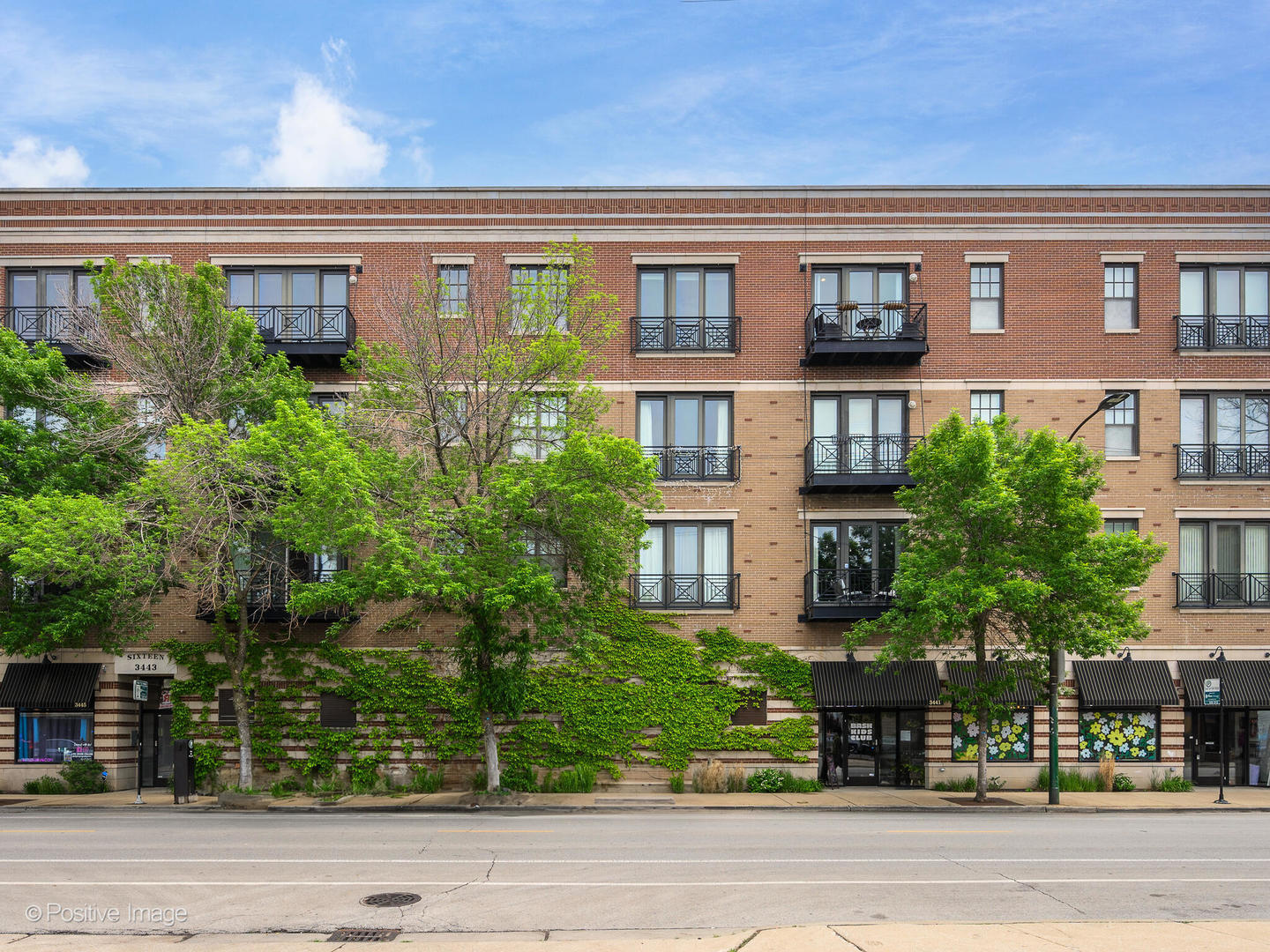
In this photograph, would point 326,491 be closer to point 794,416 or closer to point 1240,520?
point 794,416

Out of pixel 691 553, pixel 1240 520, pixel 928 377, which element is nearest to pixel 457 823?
pixel 691 553

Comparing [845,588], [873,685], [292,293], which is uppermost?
[292,293]

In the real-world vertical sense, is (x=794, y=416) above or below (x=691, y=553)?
above

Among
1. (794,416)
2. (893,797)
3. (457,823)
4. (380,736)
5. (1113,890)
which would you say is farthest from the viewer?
(794,416)

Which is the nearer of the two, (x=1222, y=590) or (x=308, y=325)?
(x=1222, y=590)

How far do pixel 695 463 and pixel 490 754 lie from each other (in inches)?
348

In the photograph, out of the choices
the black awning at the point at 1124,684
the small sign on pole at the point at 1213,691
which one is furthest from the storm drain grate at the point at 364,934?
the small sign on pole at the point at 1213,691

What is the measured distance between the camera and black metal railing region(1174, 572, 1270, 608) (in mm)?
25109

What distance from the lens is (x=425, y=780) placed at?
24078mm

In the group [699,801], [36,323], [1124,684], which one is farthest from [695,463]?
[36,323]

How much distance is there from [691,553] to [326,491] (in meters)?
10.1

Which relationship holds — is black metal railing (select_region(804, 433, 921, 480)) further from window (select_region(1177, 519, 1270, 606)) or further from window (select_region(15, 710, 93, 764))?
window (select_region(15, 710, 93, 764))

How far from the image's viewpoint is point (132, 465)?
23.2m

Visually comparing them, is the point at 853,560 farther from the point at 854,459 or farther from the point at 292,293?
the point at 292,293
